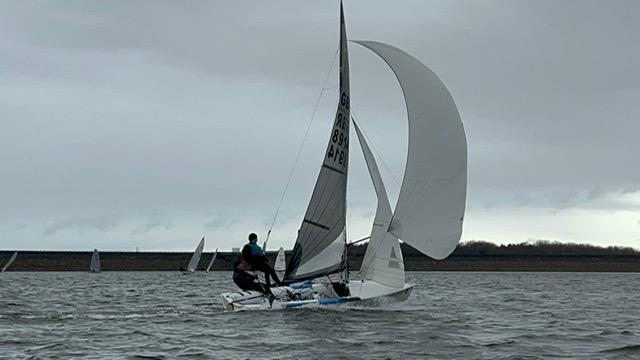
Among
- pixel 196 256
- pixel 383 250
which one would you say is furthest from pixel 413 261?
pixel 383 250

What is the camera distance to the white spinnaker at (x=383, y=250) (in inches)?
1162

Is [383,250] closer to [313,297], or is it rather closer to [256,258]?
[313,297]

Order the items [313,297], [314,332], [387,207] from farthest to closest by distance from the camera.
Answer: [387,207]
[313,297]
[314,332]

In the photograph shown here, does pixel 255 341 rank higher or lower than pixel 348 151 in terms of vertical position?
lower

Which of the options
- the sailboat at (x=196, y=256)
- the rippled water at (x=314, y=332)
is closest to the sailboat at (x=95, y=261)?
the sailboat at (x=196, y=256)

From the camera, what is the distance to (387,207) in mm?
29656

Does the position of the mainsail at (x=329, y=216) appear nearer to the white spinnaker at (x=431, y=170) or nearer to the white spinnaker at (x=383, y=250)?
the white spinnaker at (x=383, y=250)

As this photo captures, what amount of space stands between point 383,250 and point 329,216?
80.2 inches

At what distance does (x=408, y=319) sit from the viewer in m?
26.8

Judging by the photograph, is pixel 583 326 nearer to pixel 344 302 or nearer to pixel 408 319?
pixel 408 319

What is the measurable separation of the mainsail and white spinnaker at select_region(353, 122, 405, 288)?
1.12m

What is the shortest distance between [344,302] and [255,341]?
22.1 feet

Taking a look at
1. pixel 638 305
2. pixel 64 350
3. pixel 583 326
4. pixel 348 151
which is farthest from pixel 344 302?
pixel 638 305

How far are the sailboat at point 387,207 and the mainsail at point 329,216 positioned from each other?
0.03 meters
